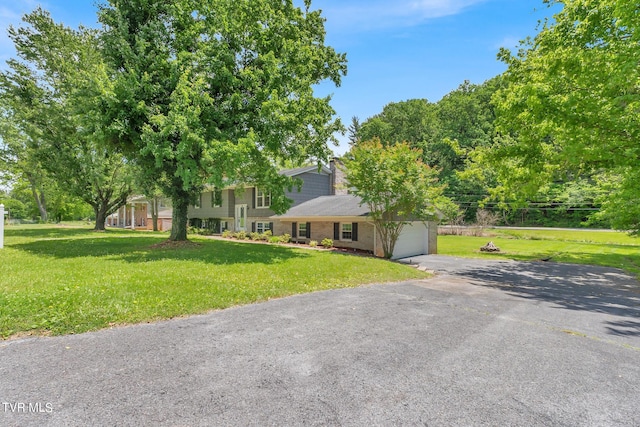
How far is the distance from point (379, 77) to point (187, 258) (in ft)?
42.4

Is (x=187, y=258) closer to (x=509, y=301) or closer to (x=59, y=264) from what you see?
(x=59, y=264)

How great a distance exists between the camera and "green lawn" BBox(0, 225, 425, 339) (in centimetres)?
556

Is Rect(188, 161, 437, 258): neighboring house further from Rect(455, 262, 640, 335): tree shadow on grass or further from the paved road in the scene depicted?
the paved road

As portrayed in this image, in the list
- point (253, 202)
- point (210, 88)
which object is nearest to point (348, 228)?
point (253, 202)

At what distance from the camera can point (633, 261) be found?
1933 centimetres

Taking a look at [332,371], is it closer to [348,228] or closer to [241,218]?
[348,228]

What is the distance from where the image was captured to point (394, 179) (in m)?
A: 15.5

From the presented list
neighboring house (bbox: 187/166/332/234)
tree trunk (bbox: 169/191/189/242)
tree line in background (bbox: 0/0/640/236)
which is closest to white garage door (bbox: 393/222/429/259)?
tree line in background (bbox: 0/0/640/236)

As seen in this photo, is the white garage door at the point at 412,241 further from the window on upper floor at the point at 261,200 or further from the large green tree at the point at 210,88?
the window on upper floor at the point at 261,200

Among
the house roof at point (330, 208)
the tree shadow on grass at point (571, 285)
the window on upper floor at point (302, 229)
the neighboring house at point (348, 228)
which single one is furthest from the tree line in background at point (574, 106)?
the window on upper floor at point (302, 229)

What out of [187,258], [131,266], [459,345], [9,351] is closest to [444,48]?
[459,345]

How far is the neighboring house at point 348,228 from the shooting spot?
19438 millimetres

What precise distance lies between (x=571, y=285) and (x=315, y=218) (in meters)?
14.5

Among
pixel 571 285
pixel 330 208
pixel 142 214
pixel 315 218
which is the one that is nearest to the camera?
pixel 571 285
